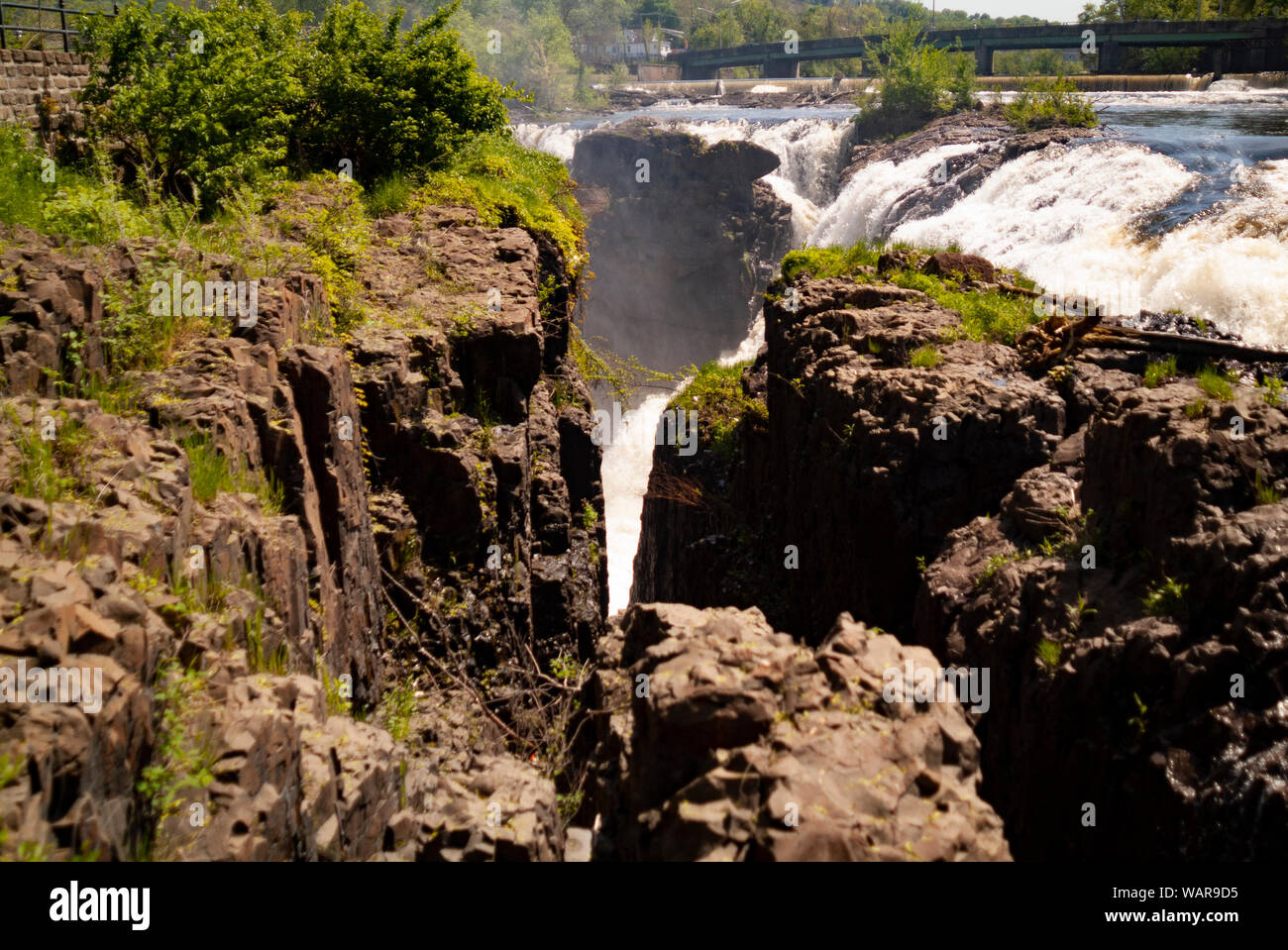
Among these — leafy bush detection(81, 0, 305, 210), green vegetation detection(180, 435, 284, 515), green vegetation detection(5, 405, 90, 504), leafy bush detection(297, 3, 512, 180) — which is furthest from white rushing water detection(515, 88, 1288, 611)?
green vegetation detection(5, 405, 90, 504)

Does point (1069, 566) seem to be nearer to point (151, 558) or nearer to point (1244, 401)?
point (1244, 401)

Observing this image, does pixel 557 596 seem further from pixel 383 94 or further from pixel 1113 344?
pixel 383 94

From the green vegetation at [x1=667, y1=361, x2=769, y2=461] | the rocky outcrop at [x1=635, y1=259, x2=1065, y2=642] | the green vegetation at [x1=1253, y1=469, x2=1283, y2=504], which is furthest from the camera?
the green vegetation at [x1=667, y1=361, x2=769, y2=461]

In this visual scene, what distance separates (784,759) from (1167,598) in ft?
10.2

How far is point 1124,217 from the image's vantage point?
15.9 metres

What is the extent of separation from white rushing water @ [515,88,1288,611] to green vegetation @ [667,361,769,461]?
4.48 m

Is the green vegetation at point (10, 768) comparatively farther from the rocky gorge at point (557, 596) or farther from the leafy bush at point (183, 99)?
the leafy bush at point (183, 99)

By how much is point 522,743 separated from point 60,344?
14.8ft

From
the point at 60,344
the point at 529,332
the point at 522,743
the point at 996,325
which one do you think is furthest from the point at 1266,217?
the point at 60,344

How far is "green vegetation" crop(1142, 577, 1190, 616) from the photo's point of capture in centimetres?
558

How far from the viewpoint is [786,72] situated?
5941 centimetres

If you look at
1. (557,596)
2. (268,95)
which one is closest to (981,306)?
(557,596)

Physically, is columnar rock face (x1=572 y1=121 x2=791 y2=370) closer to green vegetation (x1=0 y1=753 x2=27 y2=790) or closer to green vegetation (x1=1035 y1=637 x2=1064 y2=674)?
green vegetation (x1=1035 y1=637 x2=1064 y2=674)

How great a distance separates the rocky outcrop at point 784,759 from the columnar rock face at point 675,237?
32125 millimetres
